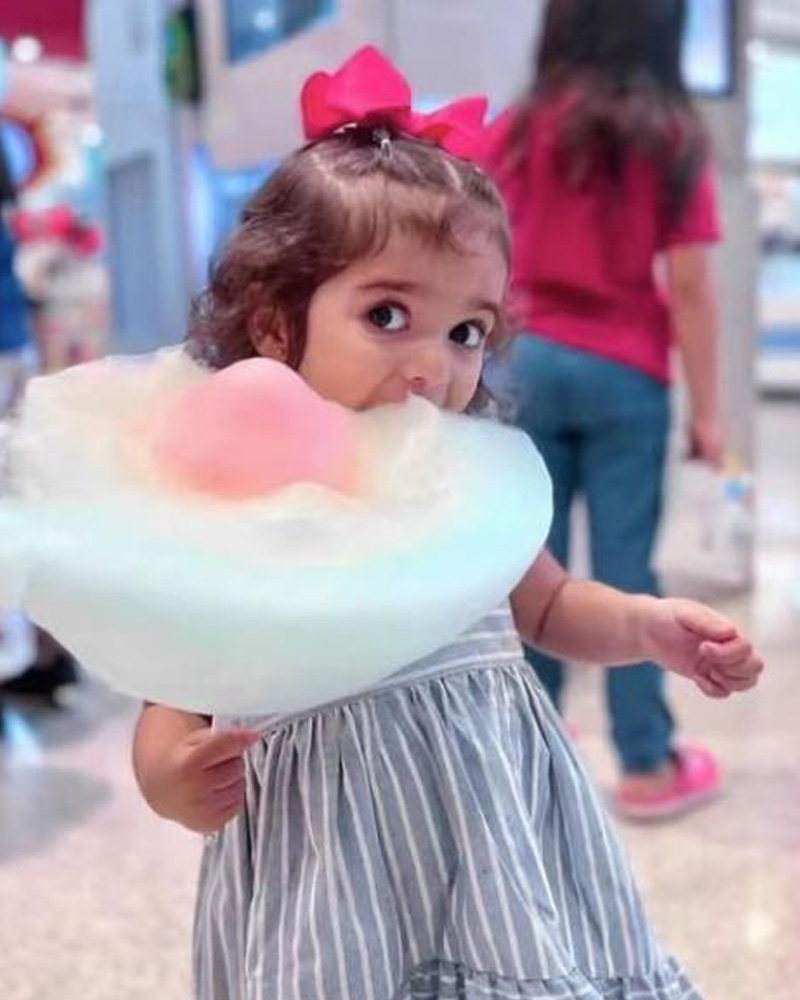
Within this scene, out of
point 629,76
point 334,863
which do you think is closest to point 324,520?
point 334,863

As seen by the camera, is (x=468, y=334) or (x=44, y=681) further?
(x=44, y=681)

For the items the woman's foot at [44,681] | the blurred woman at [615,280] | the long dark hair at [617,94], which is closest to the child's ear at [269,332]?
the blurred woman at [615,280]

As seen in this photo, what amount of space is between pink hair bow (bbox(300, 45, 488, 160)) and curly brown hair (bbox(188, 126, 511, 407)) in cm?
1

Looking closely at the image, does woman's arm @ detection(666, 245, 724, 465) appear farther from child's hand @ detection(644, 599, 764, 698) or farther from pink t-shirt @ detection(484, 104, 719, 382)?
child's hand @ detection(644, 599, 764, 698)

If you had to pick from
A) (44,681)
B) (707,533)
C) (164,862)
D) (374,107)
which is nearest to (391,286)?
(374,107)

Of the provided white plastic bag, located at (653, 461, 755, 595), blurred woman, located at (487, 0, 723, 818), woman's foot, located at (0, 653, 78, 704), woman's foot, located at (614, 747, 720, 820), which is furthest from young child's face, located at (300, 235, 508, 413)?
white plastic bag, located at (653, 461, 755, 595)

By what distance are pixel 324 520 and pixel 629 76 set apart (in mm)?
1139

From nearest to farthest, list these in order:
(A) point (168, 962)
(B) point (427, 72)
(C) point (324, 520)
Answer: (C) point (324, 520)
(A) point (168, 962)
(B) point (427, 72)

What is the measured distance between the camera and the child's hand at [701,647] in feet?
2.52

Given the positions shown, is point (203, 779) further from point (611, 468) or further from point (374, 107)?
point (611, 468)

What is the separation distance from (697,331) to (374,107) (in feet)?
3.41

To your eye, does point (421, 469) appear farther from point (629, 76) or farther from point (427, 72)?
point (427, 72)

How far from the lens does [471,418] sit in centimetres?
73

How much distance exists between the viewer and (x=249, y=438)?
0.62m
